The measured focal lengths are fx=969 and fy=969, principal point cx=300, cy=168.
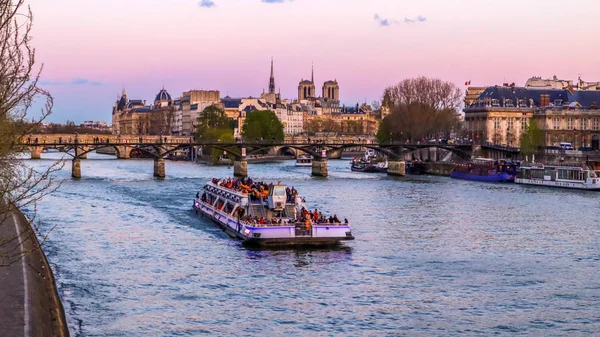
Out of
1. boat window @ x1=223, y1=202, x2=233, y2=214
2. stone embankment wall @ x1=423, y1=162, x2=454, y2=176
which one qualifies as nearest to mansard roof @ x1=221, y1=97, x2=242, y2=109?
stone embankment wall @ x1=423, y1=162, x2=454, y2=176

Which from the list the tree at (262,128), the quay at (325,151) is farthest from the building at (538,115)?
the tree at (262,128)

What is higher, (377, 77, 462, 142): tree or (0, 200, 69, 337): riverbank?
(377, 77, 462, 142): tree

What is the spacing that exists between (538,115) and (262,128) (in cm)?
3790

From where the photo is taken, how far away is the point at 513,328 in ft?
66.5

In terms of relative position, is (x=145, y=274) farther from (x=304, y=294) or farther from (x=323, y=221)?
(x=323, y=221)

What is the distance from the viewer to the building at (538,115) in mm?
91062

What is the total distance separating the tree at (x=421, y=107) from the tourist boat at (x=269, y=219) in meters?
50.0

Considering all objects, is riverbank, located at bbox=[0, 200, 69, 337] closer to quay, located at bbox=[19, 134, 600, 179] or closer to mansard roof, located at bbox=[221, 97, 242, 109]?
quay, located at bbox=[19, 134, 600, 179]

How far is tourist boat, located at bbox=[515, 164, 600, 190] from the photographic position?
58.1 meters

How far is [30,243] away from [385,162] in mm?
63888

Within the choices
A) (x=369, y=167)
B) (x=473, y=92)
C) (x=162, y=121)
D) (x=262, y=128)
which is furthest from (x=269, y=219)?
(x=162, y=121)

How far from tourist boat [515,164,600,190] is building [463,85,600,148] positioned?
26.9m

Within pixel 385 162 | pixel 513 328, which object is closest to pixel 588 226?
pixel 513 328

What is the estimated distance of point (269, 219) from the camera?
33.1m
